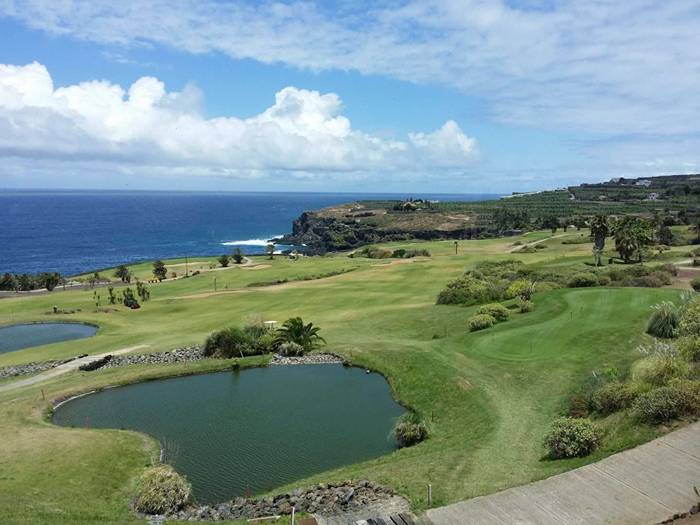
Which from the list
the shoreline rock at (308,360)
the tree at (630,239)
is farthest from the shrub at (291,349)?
the tree at (630,239)

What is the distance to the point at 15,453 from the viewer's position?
21531 mm

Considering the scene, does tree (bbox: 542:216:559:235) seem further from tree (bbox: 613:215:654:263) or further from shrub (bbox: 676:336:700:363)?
shrub (bbox: 676:336:700:363)

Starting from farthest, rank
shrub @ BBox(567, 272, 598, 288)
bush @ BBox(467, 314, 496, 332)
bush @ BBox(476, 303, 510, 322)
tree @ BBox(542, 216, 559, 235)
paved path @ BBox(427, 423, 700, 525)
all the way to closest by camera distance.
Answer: tree @ BBox(542, 216, 559, 235)
shrub @ BBox(567, 272, 598, 288)
bush @ BBox(476, 303, 510, 322)
bush @ BBox(467, 314, 496, 332)
paved path @ BBox(427, 423, 700, 525)

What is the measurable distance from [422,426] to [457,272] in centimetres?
5213

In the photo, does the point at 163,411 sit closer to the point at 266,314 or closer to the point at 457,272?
the point at 266,314

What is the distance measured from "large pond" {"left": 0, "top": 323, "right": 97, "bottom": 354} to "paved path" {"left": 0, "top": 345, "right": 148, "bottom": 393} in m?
14.0

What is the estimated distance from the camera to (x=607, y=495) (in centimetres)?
1426

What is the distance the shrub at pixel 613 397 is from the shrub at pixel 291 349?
20815 millimetres

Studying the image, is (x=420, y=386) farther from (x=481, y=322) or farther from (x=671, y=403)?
(x=671, y=403)

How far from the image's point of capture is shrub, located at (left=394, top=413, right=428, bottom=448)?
894 inches

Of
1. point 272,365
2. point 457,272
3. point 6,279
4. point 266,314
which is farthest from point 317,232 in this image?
point 272,365

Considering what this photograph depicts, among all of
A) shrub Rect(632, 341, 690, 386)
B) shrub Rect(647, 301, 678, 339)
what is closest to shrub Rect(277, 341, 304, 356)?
shrub Rect(647, 301, 678, 339)

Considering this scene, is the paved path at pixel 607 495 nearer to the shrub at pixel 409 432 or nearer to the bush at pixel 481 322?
the shrub at pixel 409 432

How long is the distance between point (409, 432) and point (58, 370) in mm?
27369
